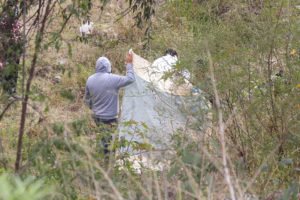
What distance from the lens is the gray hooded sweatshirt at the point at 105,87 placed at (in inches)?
221

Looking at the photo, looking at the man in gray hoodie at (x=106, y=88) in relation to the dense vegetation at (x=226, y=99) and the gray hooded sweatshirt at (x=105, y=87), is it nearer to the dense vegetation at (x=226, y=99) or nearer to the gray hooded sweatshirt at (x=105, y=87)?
the gray hooded sweatshirt at (x=105, y=87)

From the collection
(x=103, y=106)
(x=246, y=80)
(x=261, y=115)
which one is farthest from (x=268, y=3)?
(x=103, y=106)

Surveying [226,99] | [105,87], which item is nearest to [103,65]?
[105,87]

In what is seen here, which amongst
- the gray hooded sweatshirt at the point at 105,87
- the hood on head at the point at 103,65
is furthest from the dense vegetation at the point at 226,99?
the hood on head at the point at 103,65

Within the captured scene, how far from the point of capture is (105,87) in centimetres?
563

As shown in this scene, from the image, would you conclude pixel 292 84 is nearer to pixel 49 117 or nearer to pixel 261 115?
pixel 261 115

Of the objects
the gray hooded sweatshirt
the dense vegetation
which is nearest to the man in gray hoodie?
the gray hooded sweatshirt

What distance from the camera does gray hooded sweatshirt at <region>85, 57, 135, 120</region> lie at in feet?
18.5

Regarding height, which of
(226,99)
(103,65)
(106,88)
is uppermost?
(103,65)

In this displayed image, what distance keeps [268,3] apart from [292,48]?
422 mm

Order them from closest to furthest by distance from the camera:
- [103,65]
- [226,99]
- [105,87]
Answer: [226,99] → [105,87] → [103,65]

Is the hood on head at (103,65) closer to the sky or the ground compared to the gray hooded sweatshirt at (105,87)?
closer to the sky

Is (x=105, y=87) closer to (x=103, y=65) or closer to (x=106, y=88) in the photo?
(x=106, y=88)

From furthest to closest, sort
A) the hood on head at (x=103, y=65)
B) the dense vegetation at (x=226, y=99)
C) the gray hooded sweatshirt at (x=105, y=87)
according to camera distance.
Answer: the hood on head at (x=103, y=65) < the gray hooded sweatshirt at (x=105, y=87) < the dense vegetation at (x=226, y=99)
